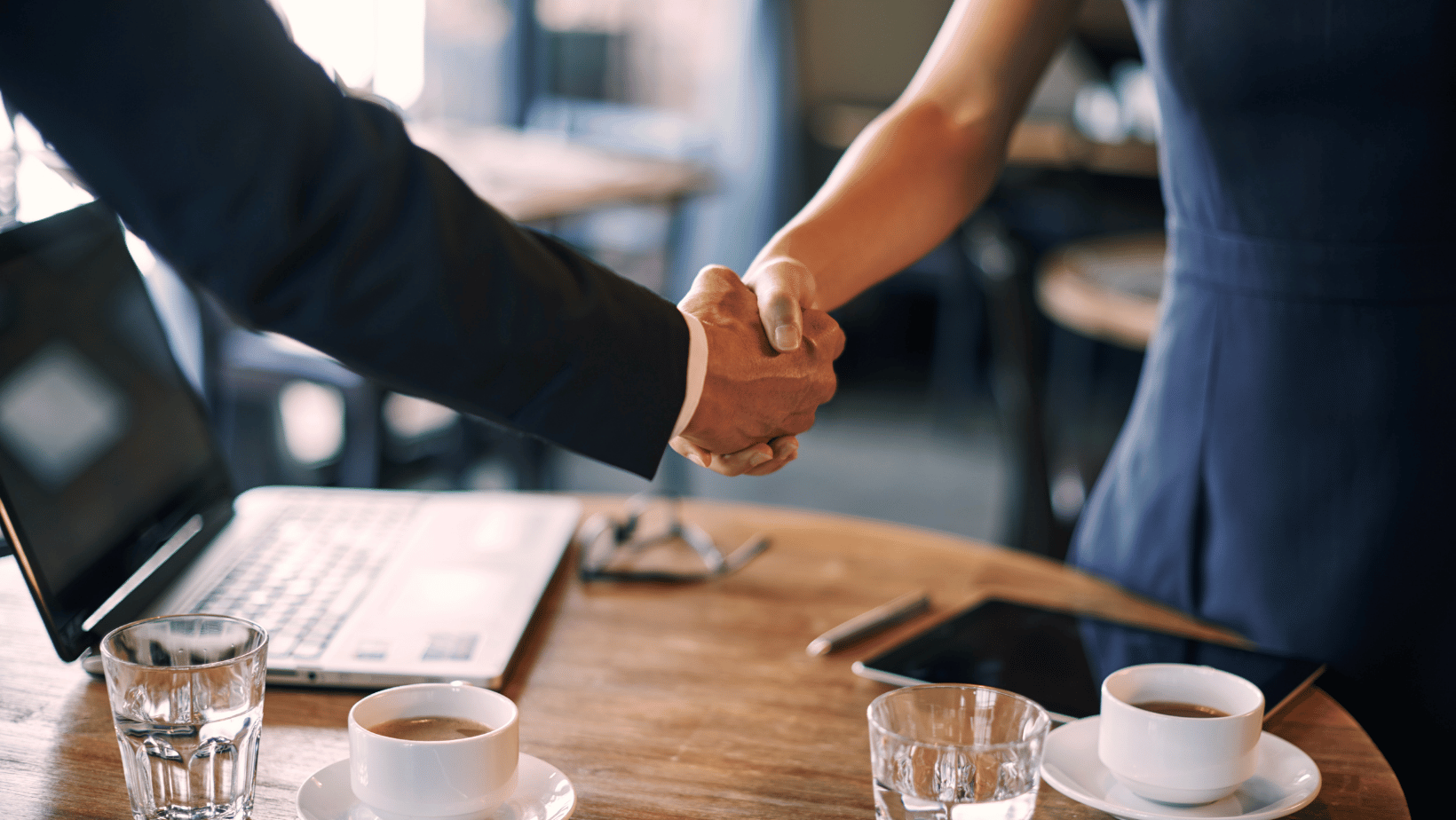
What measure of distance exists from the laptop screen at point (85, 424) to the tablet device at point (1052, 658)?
50cm

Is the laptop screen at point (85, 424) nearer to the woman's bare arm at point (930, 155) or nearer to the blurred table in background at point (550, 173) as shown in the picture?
the woman's bare arm at point (930, 155)

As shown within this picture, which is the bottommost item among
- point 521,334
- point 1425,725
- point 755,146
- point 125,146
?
point 755,146

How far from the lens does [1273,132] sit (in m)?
0.99

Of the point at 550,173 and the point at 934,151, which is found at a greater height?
the point at 934,151

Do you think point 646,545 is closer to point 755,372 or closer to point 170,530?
point 755,372

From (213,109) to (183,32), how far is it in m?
0.04

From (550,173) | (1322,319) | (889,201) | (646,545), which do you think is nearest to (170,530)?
(646,545)

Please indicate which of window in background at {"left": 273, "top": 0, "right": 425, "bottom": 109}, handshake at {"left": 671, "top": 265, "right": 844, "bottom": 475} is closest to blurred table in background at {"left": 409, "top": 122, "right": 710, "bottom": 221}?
window in background at {"left": 273, "top": 0, "right": 425, "bottom": 109}

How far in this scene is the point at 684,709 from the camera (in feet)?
2.65

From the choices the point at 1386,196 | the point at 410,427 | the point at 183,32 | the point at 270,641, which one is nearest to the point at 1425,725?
the point at 1386,196

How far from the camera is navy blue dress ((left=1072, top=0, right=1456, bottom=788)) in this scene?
0.94 meters

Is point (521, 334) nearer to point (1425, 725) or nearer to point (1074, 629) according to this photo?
point (1074, 629)

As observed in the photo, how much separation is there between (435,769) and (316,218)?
286mm

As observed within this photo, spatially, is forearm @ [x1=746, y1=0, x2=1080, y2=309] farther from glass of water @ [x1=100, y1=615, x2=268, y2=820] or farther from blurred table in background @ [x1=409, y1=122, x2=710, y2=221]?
blurred table in background @ [x1=409, y1=122, x2=710, y2=221]
